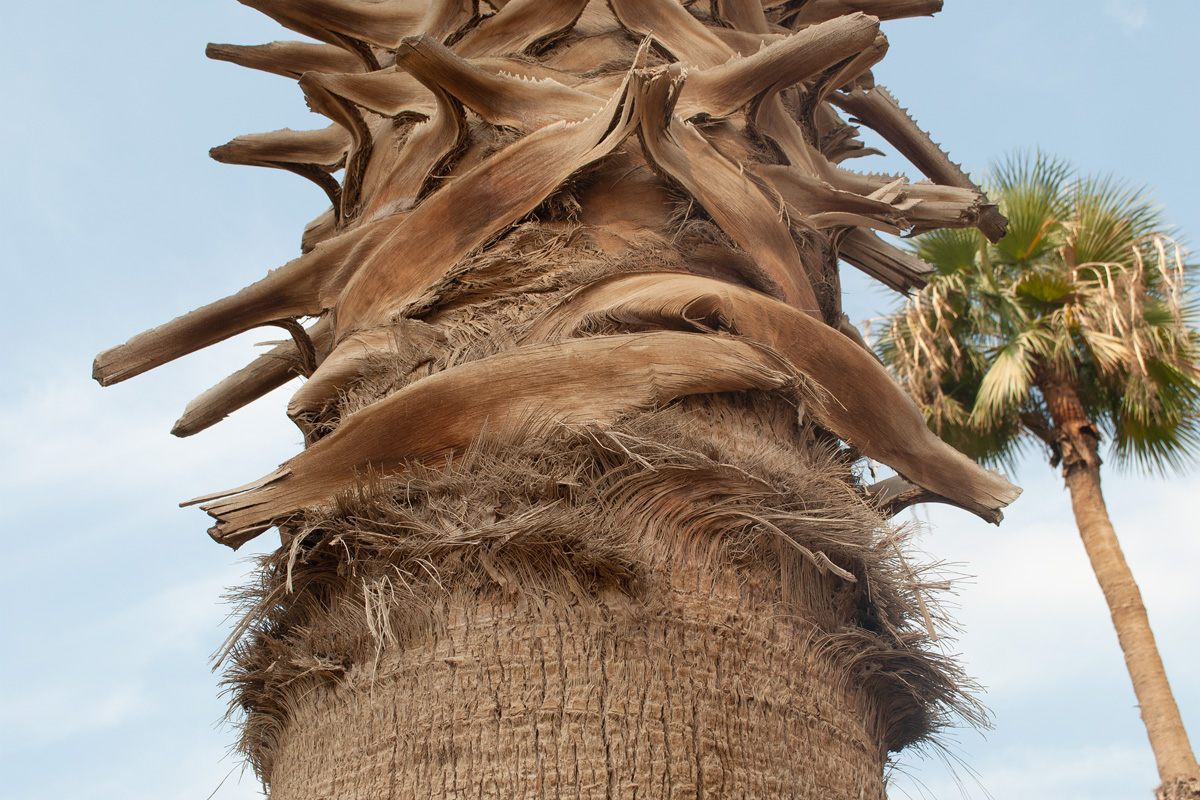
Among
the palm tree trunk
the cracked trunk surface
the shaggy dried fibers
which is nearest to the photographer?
the cracked trunk surface

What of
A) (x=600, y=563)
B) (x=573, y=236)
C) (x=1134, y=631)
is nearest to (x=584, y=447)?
(x=600, y=563)

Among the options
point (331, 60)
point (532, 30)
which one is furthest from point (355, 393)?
point (331, 60)

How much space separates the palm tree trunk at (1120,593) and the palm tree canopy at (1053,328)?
0.96ft

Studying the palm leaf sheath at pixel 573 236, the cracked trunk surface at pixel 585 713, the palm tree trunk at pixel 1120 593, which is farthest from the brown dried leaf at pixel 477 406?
the palm tree trunk at pixel 1120 593

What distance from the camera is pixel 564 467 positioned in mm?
1469

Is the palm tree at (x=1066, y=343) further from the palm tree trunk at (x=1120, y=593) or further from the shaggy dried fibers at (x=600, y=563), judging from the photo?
the shaggy dried fibers at (x=600, y=563)

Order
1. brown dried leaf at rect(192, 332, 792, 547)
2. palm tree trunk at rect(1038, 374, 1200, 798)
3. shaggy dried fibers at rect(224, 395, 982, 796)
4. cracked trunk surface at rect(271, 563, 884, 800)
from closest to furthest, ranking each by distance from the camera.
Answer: cracked trunk surface at rect(271, 563, 884, 800) → shaggy dried fibers at rect(224, 395, 982, 796) → brown dried leaf at rect(192, 332, 792, 547) → palm tree trunk at rect(1038, 374, 1200, 798)

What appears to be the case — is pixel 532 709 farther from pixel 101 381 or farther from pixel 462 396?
pixel 101 381

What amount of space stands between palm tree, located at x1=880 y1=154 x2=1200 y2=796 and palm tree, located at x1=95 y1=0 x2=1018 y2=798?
7.95 m

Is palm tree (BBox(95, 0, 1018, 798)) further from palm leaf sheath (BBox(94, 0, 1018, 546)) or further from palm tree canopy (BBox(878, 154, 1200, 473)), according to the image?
palm tree canopy (BBox(878, 154, 1200, 473))

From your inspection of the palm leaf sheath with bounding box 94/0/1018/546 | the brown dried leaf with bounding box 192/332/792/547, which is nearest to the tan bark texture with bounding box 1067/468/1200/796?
the palm leaf sheath with bounding box 94/0/1018/546

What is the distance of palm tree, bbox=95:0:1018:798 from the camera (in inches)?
52.9

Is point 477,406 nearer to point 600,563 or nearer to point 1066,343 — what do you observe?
point 600,563

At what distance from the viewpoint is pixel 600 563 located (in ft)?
4.54
